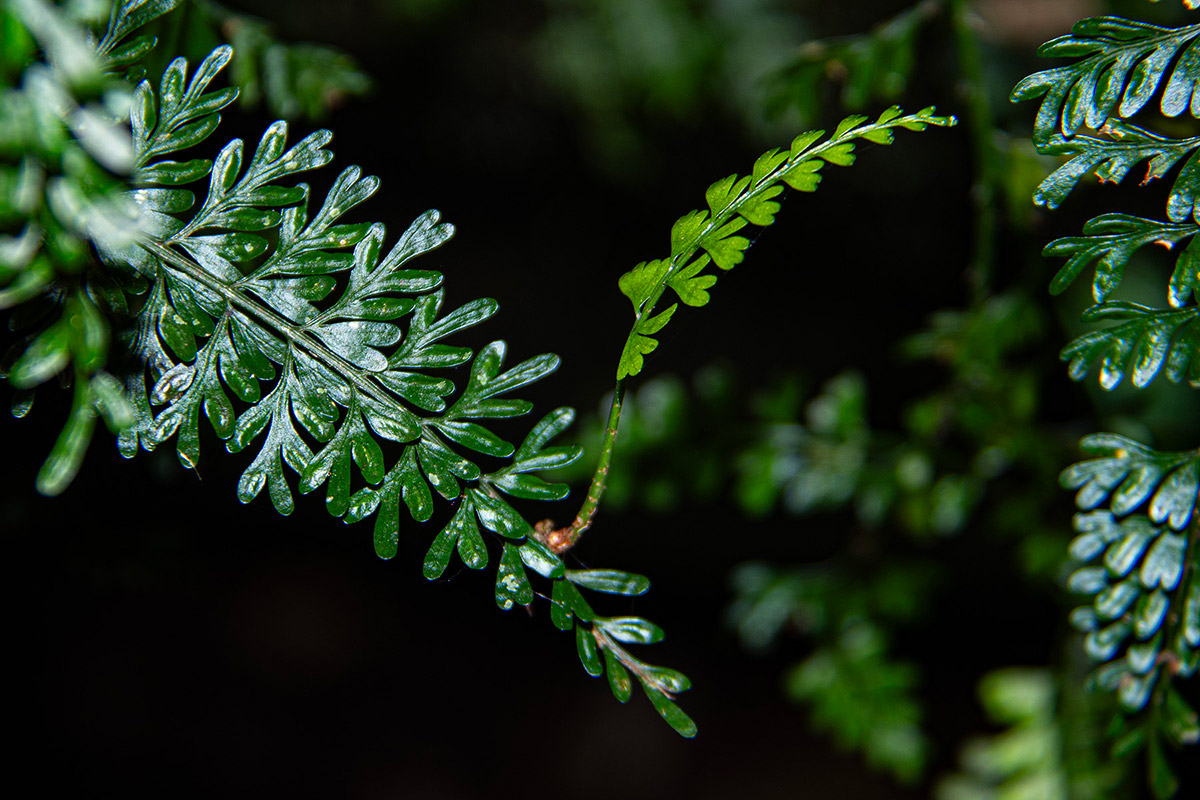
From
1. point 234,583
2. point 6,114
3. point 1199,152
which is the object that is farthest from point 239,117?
point 234,583

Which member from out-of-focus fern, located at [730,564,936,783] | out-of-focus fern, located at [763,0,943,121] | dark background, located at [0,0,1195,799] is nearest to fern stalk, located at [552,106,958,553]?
out-of-focus fern, located at [763,0,943,121]

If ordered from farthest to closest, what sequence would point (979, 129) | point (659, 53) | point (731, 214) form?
point (659, 53)
point (979, 129)
point (731, 214)

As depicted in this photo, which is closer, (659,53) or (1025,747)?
(1025,747)

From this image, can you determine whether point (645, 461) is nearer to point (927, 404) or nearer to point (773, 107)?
point (927, 404)

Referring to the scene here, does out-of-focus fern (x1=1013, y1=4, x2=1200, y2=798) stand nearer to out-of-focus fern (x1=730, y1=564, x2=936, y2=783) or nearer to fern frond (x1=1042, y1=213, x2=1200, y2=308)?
fern frond (x1=1042, y1=213, x2=1200, y2=308)

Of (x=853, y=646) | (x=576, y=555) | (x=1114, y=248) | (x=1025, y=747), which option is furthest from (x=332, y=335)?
(x=576, y=555)

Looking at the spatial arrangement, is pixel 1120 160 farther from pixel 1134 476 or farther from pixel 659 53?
pixel 659 53

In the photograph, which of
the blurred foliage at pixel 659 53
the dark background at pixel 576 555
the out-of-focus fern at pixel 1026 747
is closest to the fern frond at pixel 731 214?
the out-of-focus fern at pixel 1026 747
